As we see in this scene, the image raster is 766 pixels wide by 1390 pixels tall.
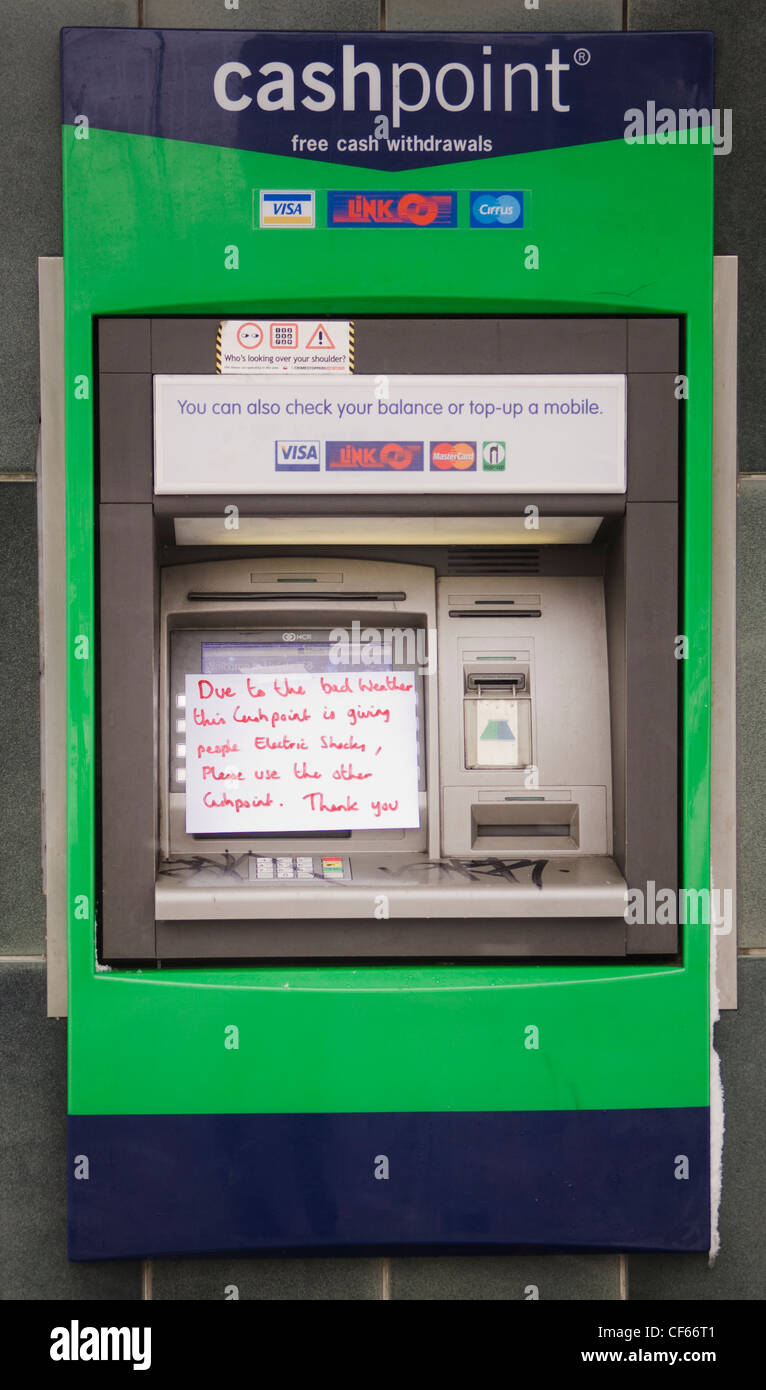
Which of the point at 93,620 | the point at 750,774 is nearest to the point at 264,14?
the point at 93,620

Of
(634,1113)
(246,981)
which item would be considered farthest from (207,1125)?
(634,1113)

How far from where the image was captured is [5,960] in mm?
2215

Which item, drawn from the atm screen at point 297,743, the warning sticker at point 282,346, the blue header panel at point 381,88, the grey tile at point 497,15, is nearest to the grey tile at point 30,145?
the blue header panel at point 381,88

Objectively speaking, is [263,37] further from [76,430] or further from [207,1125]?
[207,1125]

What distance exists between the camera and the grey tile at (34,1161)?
2.19m

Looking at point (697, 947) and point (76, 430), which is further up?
point (76, 430)

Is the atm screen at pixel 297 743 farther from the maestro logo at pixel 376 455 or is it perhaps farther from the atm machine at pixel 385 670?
the maestro logo at pixel 376 455

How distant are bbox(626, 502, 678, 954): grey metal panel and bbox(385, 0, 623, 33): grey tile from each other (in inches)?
47.5

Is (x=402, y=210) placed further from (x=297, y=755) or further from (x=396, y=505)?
(x=297, y=755)

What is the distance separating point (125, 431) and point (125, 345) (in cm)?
19

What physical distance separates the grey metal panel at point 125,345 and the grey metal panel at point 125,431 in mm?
25

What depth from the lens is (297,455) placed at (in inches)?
77.7

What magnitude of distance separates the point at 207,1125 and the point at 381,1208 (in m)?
0.44

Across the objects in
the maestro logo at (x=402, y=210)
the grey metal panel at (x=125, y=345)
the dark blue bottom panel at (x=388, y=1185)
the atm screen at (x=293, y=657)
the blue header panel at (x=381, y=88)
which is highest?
the blue header panel at (x=381, y=88)
